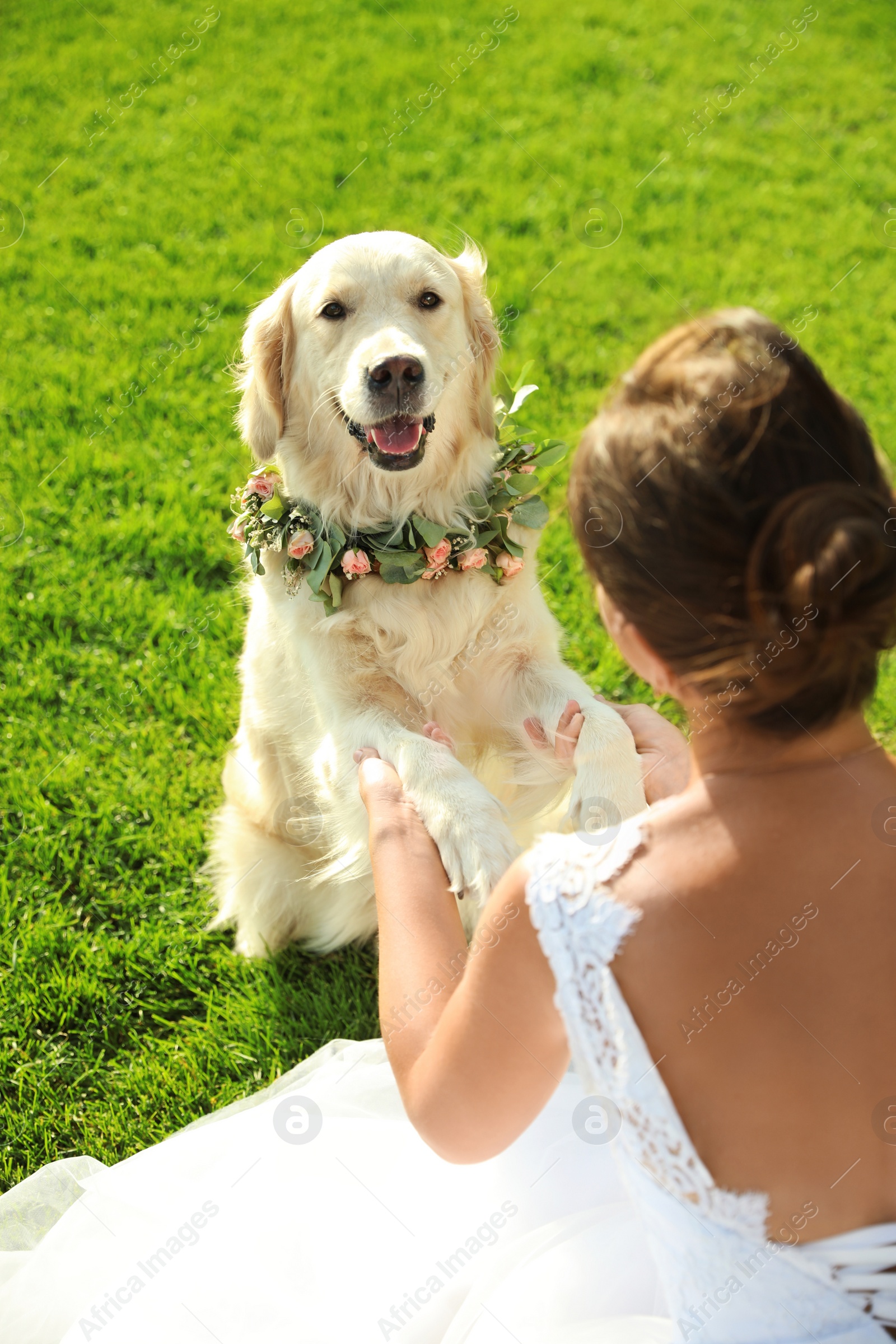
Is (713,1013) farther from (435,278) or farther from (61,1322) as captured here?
(435,278)

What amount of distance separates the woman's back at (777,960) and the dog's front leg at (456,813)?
90 centimetres

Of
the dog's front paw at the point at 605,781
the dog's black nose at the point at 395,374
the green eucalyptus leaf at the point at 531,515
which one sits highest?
the dog's black nose at the point at 395,374

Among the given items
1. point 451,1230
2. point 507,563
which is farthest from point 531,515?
point 451,1230

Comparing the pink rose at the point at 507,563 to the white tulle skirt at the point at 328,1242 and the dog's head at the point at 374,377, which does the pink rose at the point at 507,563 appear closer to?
the dog's head at the point at 374,377

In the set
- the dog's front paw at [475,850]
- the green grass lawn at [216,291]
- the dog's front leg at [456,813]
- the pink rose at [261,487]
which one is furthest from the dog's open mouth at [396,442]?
the dog's front paw at [475,850]

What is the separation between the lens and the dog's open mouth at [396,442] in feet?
8.71

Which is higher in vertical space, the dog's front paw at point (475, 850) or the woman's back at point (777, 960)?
the woman's back at point (777, 960)

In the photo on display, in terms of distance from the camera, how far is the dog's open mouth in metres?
2.66

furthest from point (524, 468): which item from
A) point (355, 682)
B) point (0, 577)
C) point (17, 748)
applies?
point (0, 577)

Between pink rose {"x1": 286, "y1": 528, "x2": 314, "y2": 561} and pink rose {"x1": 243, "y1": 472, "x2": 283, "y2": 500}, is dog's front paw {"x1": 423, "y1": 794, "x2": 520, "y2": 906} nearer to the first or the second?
pink rose {"x1": 286, "y1": 528, "x2": 314, "y2": 561}

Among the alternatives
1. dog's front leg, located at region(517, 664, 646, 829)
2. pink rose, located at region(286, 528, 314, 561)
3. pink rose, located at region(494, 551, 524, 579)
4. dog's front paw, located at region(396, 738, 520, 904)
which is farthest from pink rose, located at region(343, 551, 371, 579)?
dog's front leg, located at region(517, 664, 646, 829)

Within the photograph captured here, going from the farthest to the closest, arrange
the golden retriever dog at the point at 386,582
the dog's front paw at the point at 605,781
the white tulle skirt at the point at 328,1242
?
the golden retriever dog at the point at 386,582 → the dog's front paw at the point at 605,781 → the white tulle skirt at the point at 328,1242

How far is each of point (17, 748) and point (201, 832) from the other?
876 mm

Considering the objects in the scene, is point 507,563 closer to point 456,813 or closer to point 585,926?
point 456,813
